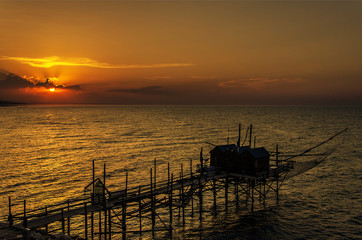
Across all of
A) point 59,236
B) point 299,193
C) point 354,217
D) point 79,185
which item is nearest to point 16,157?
point 79,185

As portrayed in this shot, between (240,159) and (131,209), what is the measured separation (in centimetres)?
1628

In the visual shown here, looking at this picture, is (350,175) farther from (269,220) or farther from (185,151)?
(185,151)

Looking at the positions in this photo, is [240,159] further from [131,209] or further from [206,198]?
[131,209]

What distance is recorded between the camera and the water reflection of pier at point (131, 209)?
2681 centimetres

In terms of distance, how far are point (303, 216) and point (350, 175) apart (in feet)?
86.1

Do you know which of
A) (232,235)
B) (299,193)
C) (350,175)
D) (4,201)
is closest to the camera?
(232,235)

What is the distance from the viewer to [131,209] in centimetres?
3956

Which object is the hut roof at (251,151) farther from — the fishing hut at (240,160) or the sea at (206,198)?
the sea at (206,198)

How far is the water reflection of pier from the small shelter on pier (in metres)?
0.94

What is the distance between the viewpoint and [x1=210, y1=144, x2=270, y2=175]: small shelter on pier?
4000 cm

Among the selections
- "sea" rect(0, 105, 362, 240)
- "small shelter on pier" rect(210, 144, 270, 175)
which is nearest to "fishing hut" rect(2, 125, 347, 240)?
"small shelter on pier" rect(210, 144, 270, 175)

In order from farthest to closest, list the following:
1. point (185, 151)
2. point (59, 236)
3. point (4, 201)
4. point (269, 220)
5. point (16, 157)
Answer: point (185, 151) → point (16, 157) → point (4, 201) → point (269, 220) → point (59, 236)

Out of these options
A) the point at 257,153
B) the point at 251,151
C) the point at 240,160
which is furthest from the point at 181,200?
the point at 257,153

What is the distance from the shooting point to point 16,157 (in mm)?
71500
